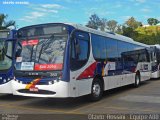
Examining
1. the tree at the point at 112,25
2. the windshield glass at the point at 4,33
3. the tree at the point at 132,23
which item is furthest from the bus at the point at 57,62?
the tree at the point at 112,25

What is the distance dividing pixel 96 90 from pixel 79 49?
229 centimetres

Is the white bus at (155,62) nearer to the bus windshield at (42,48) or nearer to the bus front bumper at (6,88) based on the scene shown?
the bus front bumper at (6,88)

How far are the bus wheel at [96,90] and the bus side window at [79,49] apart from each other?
1.24 m

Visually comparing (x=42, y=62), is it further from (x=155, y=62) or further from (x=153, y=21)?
(x=153, y=21)

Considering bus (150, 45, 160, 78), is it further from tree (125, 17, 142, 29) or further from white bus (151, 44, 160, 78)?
tree (125, 17, 142, 29)

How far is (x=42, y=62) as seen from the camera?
11227 millimetres

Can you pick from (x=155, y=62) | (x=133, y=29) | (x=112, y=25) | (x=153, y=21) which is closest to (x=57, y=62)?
(x=155, y=62)

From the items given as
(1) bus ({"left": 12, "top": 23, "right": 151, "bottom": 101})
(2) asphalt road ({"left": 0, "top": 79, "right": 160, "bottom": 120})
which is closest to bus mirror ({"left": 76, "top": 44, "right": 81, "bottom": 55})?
(1) bus ({"left": 12, "top": 23, "right": 151, "bottom": 101})

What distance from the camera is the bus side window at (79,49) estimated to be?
1124 cm

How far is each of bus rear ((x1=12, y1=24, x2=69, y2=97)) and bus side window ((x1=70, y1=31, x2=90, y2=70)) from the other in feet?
1.10

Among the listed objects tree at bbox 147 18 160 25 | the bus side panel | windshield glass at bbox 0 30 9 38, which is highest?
tree at bbox 147 18 160 25

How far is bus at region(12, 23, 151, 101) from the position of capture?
1088 centimetres

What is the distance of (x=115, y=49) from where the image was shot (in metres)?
15.6

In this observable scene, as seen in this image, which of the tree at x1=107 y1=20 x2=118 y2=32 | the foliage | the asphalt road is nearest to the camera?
the asphalt road
